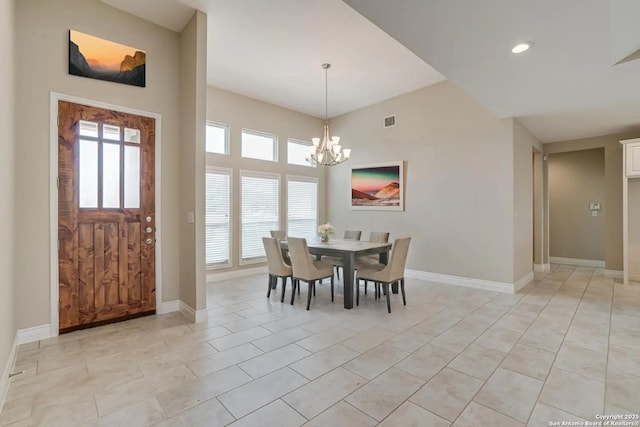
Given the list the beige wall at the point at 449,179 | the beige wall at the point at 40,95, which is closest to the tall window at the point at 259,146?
the beige wall at the point at 449,179

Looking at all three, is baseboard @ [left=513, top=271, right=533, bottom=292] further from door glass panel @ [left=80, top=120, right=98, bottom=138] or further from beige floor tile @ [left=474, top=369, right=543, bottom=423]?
door glass panel @ [left=80, top=120, right=98, bottom=138]

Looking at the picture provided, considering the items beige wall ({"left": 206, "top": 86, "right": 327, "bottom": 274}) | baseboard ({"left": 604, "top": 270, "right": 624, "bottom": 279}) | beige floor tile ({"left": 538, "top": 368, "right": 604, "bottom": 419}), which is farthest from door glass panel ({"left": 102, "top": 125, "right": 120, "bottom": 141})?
baseboard ({"left": 604, "top": 270, "right": 624, "bottom": 279})

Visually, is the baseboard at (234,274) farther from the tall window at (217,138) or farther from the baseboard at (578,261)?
the baseboard at (578,261)

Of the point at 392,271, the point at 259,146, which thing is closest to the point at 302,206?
the point at 259,146

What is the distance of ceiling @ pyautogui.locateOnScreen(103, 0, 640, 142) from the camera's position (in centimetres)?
222

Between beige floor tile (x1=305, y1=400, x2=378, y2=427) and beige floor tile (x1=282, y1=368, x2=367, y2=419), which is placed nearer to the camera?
beige floor tile (x1=305, y1=400, x2=378, y2=427)

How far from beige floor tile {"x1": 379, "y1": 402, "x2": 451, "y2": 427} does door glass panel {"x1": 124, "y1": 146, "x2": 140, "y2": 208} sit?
3492 mm

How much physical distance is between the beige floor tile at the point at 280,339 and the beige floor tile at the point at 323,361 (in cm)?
39

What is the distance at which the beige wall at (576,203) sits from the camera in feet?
22.2

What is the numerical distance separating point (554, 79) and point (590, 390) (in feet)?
10.1

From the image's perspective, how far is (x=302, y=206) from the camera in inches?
277

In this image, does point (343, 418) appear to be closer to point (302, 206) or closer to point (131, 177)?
point (131, 177)

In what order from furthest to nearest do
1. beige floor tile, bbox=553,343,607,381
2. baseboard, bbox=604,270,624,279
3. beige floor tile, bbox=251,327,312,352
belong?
baseboard, bbox=604,270,624,279 < beige floor tile, bbox=251,327,312,352 < beige floor tile, bbox=553,343,607,381

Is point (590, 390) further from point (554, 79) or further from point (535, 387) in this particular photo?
point (554, 79)
